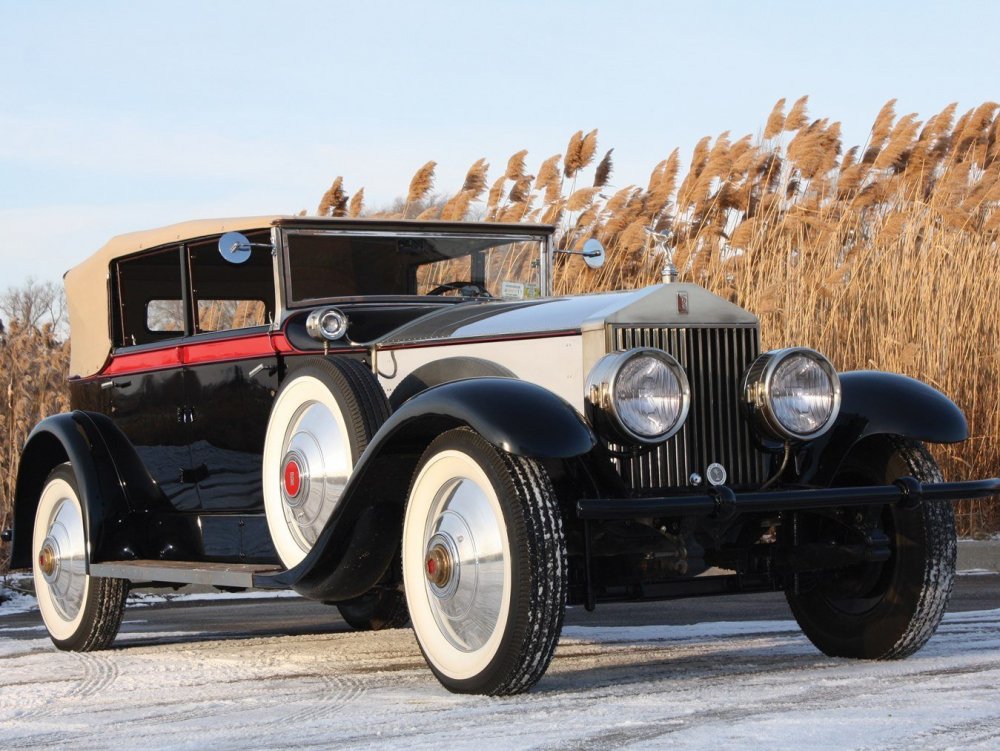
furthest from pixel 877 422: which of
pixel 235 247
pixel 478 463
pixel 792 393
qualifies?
pixel 235 247

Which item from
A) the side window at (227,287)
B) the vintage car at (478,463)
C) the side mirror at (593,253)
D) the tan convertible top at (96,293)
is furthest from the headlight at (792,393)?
the tan convertible top at (96,293)

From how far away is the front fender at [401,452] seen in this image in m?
4.33

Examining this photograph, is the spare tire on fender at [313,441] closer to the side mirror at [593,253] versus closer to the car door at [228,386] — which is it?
the car door at [228,386]

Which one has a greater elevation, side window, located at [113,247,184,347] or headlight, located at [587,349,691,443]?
side window, located at [113,247,184,347]

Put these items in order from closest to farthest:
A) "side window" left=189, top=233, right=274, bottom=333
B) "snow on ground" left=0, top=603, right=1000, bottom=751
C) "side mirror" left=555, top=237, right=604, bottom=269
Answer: "snow on ground" left=0, top=603, right=1000, bottom=751 → "side window" left=189, top=233, right=274, bottom=333 → "side mirror" left=555, top=237, right=604, bottom=269

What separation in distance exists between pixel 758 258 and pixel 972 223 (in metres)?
1.80

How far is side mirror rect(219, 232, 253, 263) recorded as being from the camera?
5.85m

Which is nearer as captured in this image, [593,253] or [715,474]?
[715,474]

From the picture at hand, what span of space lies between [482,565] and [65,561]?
116 inches

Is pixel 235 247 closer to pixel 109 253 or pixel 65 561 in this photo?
pixel 109 253

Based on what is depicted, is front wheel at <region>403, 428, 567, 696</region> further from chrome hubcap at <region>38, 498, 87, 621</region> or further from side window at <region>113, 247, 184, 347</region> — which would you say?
side window at <region>113, 247, 184, 347</region>

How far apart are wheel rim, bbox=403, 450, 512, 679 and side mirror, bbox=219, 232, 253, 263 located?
5.17ft

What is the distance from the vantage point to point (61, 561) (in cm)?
671

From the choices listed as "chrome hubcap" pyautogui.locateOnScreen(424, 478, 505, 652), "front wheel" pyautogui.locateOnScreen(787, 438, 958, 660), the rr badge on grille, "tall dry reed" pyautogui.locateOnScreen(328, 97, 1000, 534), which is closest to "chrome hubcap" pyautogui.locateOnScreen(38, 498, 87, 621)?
"chrome hubcap" pyautogui.locateOnScreen(424, 478, 505, 652)
